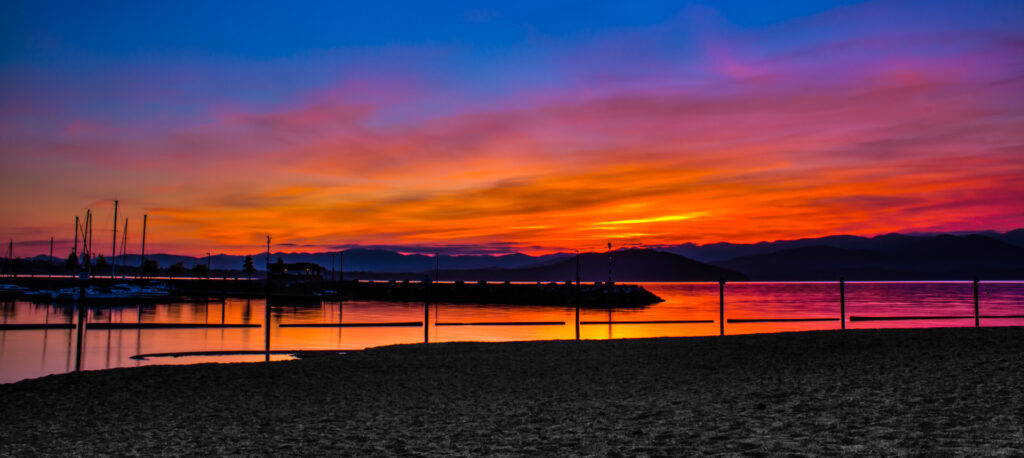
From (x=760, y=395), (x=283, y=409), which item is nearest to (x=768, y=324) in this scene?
(x=760, y=395)

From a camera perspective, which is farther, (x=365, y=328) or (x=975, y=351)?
(x=365, y=328)

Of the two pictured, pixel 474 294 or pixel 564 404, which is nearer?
pixel 564 404

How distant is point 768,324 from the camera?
143 ft

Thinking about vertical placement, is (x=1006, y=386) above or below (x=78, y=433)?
above

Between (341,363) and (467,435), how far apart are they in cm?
1036

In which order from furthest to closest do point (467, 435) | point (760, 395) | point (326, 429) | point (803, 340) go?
1. point (803, 340)
2. point (760, 395)
3. point (326, 429)
4. point (467, 435)

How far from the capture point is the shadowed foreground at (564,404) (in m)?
8.73

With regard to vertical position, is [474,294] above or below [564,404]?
above

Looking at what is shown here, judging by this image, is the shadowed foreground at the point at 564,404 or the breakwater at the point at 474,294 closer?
the shadowed foreground at the point at 564,404

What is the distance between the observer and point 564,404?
476 inches

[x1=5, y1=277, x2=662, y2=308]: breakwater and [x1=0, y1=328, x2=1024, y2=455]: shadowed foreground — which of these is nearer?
[x1=0, y1=328, x2=1024, y2=455]: shadowed foreground

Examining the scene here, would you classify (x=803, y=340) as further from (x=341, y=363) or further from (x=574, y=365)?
(x=341, y=363)

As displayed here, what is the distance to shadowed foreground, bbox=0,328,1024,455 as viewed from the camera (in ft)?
28.7

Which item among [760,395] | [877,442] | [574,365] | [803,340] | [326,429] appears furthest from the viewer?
[803,340]
